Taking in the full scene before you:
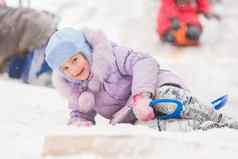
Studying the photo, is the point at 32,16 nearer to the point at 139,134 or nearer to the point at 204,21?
the point at 204,21

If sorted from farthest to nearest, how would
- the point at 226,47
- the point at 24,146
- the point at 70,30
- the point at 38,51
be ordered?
the point at 226,47, the point at 38,51, the point at 70,30, the point at 24,146

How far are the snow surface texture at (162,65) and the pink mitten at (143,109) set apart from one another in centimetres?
8

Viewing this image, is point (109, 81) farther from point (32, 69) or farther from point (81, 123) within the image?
point (32, 69)

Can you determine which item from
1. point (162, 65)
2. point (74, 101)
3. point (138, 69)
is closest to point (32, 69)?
point (162, 65)

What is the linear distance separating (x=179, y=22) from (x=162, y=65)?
53 cm

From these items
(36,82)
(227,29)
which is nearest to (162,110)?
(36,82)

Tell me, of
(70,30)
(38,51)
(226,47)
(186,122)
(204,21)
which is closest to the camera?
(186,122)

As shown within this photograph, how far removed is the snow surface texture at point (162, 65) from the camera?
1.03 meters

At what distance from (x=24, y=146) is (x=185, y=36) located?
6.02 ft

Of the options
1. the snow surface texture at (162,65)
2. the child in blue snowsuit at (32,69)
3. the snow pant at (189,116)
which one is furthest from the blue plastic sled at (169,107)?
the child in blue snowsuit at (32,69)

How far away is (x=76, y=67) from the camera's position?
4.61 feet

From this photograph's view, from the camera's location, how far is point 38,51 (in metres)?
2.29

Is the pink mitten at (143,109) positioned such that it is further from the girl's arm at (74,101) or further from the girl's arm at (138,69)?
the girl's arm at (74,101)

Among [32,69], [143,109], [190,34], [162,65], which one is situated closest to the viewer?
[143,109]
